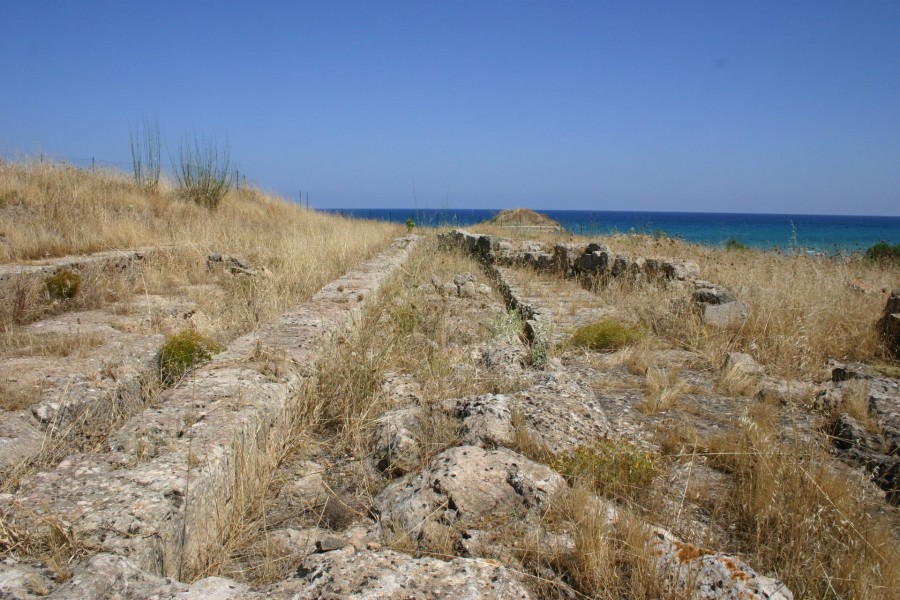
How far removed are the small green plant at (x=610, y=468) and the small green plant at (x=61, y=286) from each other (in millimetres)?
4854

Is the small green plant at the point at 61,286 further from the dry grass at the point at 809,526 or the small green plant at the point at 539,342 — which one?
the dry grass at the point at 809,526

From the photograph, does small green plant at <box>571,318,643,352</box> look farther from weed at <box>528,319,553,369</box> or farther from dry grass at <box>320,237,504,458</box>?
dry grass at <box>320,237,504,458</box>

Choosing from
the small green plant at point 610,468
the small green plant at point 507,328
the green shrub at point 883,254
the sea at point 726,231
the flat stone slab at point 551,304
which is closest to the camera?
the small green plant at point 610,468

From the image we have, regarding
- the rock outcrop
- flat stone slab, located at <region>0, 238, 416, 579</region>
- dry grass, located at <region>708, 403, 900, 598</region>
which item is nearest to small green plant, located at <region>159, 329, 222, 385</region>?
flat stone slab, located at <region>0, 238, 416, 579</region>

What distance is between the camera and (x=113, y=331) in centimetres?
→ 436

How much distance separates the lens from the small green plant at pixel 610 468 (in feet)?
8.00

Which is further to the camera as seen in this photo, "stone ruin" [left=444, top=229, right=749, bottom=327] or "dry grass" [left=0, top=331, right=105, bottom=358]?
"stone ruin" [left=444, top=229, right=749, bottom=327]

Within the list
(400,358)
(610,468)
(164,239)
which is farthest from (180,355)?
(164,239)

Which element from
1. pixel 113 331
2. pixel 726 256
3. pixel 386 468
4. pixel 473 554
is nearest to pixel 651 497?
pixel 473 554

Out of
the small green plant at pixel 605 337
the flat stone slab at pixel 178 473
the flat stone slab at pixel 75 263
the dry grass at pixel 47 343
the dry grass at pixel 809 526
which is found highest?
the flat stone slab at pixel 75 263

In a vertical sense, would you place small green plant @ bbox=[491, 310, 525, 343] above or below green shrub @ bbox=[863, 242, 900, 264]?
below

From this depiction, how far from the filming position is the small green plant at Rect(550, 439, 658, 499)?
8.00 feet

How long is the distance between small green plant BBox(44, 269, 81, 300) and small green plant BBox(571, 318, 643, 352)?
4.60 metres

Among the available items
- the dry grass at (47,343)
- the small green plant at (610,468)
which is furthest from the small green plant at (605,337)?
the dry grass at (47,343)
